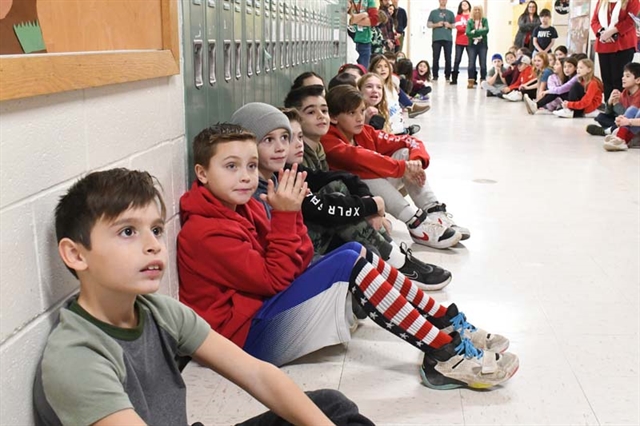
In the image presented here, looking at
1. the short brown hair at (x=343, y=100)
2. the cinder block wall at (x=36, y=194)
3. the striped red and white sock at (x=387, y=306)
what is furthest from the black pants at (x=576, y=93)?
the cinder block wall at (x=36, y=194)

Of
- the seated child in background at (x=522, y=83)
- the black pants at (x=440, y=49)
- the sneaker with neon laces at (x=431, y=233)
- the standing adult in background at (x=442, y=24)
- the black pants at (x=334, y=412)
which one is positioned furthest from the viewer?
the black pants at (x=440, y=49)

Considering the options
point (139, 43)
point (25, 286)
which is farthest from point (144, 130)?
point (25, 286)

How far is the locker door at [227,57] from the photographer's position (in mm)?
2791

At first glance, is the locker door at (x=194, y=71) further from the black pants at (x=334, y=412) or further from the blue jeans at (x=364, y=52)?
the blue jeans at (x=364, y=52)

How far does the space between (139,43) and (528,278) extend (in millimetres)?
2098

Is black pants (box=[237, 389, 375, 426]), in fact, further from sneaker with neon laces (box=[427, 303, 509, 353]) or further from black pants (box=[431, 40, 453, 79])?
black pants (box=[431, 40, 453, 79])

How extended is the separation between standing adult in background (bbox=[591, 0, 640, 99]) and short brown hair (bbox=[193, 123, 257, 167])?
7217 mm

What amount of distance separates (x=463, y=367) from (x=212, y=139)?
3.51 feet

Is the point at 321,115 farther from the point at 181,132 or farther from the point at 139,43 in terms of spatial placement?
the point at 139,43

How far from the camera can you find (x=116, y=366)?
1271mm

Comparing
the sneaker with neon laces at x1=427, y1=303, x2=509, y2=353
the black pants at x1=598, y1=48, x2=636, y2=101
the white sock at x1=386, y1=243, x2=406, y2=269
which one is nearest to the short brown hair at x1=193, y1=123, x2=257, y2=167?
the sneaker with neon laces at x1=427, y1=303, x2=509, y2=353

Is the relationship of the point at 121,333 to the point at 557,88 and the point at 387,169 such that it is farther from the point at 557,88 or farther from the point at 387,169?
the point at 557,88

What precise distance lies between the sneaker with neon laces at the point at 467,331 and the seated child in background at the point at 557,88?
8.45 meters

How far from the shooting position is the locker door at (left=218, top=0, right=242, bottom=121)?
9.16 ft
